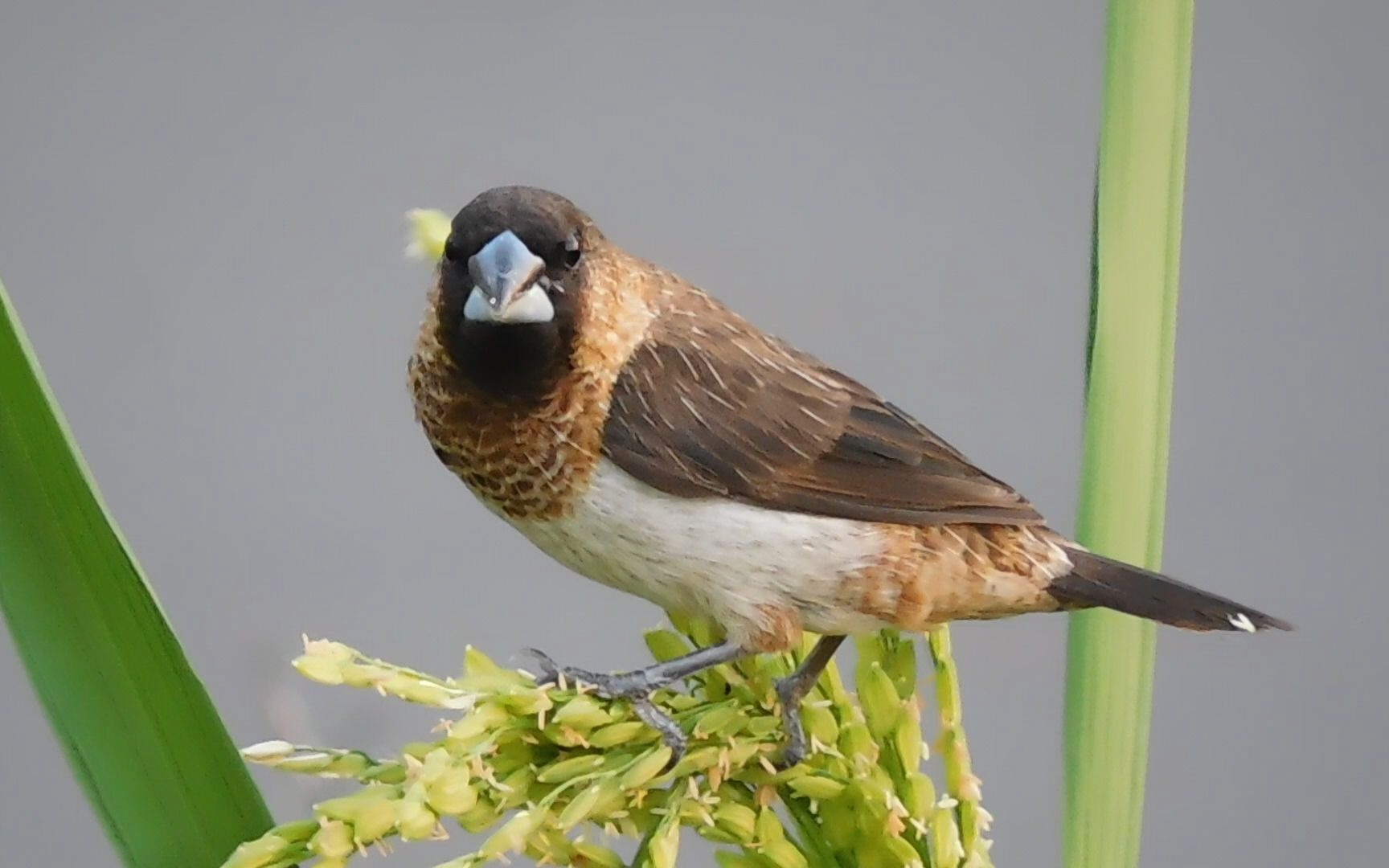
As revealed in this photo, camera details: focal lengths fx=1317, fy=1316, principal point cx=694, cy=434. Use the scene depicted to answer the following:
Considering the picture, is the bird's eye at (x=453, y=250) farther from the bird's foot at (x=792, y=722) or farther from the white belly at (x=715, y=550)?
the bird's foot at (x=792, y=722)

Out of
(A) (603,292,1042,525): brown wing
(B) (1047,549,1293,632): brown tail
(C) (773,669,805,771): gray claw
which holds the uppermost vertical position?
(A) (603,292,1042,525): brown wing

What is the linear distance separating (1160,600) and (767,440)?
0.19 meters

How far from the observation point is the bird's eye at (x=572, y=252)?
1.82ft

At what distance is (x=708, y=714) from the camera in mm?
574

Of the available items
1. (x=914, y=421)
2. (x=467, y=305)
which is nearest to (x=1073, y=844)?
(x=914, y=421)

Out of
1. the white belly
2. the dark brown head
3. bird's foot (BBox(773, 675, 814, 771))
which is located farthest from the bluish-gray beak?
bird's foot (BBox(773, 675, 814, 771))

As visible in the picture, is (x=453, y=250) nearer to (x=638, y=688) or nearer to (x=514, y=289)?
(x=514, y=289)

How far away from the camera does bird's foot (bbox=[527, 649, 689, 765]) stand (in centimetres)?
55

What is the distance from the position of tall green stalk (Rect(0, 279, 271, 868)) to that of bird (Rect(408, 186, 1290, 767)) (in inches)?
5.9

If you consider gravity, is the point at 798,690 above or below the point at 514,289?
below

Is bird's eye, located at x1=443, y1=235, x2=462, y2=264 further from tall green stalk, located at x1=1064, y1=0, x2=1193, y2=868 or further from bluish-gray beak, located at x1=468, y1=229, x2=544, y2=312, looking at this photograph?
tall green stalk, located at x1=1064, y1=0, x2=1193, y2=868

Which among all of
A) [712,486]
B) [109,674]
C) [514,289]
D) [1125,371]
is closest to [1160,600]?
[1125,371]

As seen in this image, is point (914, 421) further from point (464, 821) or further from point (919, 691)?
point (464, 821)

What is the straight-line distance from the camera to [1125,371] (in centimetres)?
61
